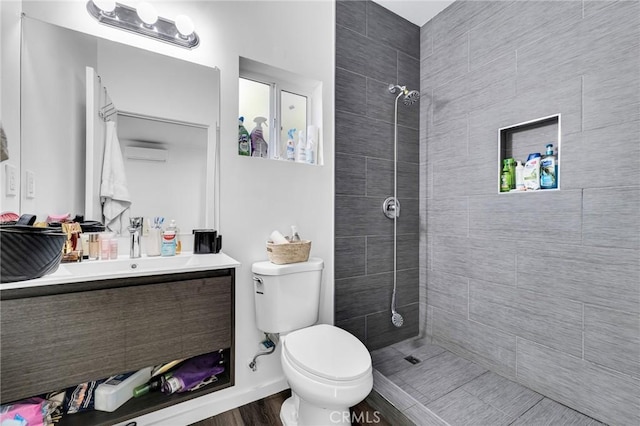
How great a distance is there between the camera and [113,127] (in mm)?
1323

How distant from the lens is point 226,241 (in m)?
1.50

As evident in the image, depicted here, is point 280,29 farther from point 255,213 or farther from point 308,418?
point 308,418

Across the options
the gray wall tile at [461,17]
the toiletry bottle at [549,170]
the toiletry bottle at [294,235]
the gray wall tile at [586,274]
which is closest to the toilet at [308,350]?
the toiletry bottle at [294,235]

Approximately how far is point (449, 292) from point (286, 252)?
4.09 ft

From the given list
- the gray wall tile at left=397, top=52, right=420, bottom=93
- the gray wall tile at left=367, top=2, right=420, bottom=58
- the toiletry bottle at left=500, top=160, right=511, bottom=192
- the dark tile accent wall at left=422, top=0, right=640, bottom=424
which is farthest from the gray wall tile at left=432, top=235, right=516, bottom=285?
the gray wall tile at left=367, top=2, right=420, bottom=58

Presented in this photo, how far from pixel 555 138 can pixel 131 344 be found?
222cm

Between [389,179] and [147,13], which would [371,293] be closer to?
[389,179]

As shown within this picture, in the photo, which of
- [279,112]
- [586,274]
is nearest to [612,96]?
[586,274]

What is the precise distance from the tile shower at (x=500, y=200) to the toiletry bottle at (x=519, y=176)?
0.21ft

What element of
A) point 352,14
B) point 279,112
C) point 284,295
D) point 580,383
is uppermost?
point 352,14

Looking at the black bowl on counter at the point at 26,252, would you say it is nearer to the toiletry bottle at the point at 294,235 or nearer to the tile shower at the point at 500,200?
the toiletry bottle at the point at 294,235

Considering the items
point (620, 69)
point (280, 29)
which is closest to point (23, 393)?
point (280, 29)

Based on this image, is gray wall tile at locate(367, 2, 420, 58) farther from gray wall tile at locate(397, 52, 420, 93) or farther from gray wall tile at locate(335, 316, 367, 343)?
gray wall tile at locate(335, 316, 367, 343)

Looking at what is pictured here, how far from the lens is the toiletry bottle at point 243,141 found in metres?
1.58
